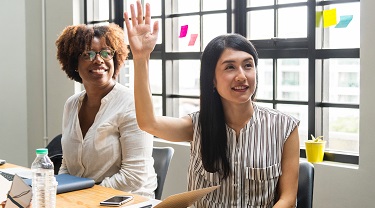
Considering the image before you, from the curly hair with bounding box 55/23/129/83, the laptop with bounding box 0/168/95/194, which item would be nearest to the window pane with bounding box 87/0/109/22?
the curly hair with bounding box 55/23/129/83

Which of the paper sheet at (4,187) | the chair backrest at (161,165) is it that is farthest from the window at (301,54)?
the paper sheet at (4,187)

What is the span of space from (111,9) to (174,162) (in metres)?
1.69

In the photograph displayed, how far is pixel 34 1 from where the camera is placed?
5.64m

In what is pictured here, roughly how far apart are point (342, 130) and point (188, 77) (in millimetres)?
1481

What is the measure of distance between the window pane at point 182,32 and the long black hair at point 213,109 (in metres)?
2.08

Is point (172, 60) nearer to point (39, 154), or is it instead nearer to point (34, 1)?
point (34, 1)

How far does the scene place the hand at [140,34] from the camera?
6.84 ft

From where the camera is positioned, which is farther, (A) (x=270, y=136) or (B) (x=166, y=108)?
(B) (x=166, y=108)

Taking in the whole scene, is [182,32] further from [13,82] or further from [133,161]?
[13,82]

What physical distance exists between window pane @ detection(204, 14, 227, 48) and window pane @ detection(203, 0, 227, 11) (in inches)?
2.2

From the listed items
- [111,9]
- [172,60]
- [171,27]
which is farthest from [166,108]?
[111,9]

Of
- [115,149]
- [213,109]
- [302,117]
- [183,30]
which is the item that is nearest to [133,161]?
[115,149]

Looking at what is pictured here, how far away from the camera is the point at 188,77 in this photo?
14.8 feet

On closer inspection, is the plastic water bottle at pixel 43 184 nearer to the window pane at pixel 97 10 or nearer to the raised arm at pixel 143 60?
the raised arm at pixel 143 60
